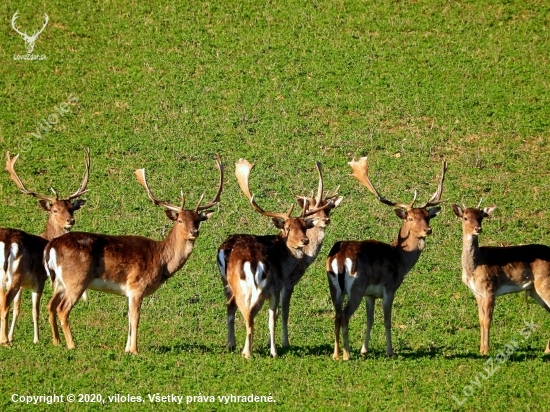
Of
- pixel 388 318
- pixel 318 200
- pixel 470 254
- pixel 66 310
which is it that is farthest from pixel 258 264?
pixel 470 254

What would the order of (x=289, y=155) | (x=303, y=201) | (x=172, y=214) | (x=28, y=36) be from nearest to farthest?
(x=172, y=214) < (x=303, y=201) < (x=289, y=155) < (x=28, y=36)

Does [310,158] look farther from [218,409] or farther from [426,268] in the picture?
[218,409]

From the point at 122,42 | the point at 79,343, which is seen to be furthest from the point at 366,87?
the point at 79,343

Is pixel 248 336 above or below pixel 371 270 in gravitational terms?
below

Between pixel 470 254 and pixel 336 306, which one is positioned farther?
pixel 470 254

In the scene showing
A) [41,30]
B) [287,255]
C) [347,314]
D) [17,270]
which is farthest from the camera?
[41,30]

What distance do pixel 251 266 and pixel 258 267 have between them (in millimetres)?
123

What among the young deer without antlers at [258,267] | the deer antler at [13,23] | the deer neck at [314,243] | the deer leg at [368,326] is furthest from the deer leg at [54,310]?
the deer antler at [13,23]

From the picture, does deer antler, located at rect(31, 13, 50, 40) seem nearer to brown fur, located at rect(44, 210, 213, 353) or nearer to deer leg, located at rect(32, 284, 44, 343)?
deer leg, located at rect(32, 284, 44, 343)

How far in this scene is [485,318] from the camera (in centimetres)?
1919

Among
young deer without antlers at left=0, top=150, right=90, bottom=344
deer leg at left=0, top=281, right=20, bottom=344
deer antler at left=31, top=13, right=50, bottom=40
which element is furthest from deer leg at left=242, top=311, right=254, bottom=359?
deer antler at left=31, top=13, right=50, bottom=40

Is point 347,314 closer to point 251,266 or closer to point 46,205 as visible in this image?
point 251,266

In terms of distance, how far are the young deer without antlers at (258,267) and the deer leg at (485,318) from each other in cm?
328

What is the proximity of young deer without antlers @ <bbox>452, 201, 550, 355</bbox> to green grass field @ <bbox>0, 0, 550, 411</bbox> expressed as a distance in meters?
0.97
